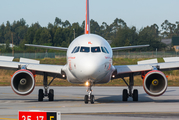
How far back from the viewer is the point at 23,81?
1823 centimetres

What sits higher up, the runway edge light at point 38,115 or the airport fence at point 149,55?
the airport fence at point 149,55

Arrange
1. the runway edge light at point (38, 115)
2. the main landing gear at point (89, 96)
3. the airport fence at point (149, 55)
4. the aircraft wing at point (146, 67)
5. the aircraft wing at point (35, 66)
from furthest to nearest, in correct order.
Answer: the airport fence at point (149, 55), the aircraft wing at point (35, 66), the aircraft wing at point (146, 67), the main landing gear at point (89, 96), the runway edge light at point (38, 115)

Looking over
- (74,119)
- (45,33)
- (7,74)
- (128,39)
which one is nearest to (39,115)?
(74,119)

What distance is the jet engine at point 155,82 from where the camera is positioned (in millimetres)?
17659

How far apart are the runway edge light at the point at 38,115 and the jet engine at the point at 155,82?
11.2 meters

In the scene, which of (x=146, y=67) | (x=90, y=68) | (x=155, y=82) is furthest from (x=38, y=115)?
(x=146, y=67)

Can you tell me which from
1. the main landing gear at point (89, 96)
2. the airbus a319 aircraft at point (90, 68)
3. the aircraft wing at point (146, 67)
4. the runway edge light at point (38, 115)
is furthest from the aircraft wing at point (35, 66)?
the runway edge light at point (38, 115)

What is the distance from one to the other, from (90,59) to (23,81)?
4.60 meters

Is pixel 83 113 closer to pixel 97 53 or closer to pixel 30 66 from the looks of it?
pixel 97 53

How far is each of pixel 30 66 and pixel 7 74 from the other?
2889 centimetres

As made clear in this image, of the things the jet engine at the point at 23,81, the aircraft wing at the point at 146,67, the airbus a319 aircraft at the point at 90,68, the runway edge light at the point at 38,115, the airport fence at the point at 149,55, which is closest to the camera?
the runway edge light at the point at 38,115

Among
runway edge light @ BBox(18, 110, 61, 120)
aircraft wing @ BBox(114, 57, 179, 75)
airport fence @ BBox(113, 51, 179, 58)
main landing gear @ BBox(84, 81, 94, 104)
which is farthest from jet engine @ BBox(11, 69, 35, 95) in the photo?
airport fence @ BBox(113, 51, 179, 58)

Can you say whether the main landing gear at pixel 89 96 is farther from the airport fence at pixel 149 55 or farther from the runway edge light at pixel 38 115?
the airport fence at pixel 149 55

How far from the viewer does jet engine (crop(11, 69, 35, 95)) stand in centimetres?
1809
